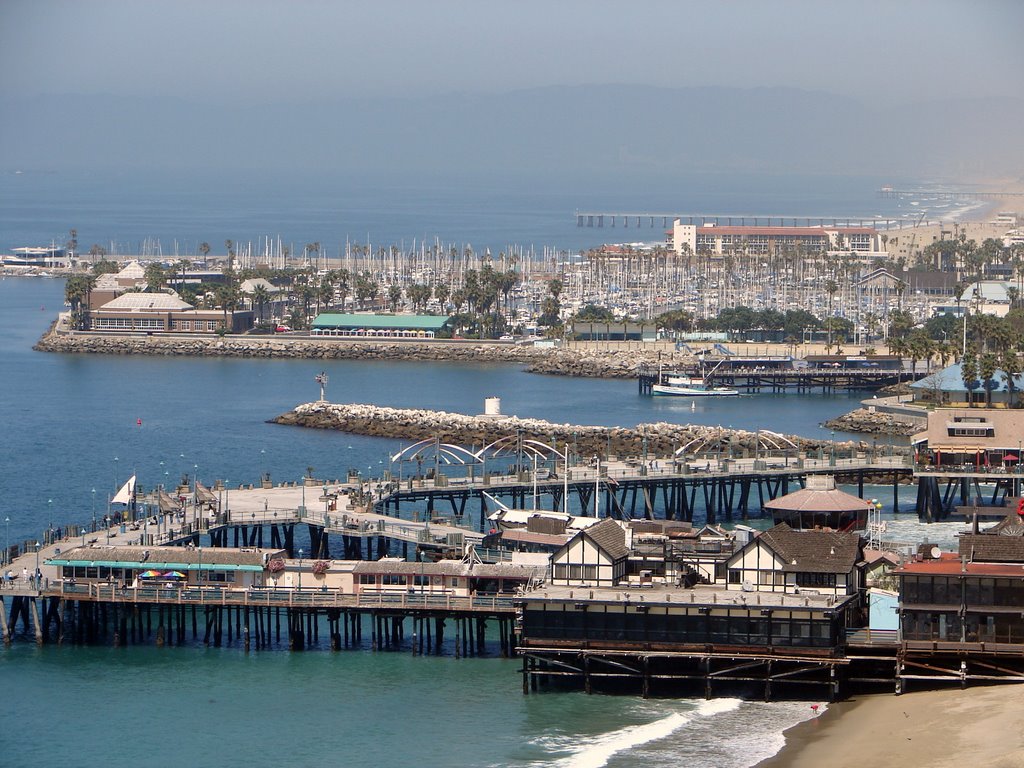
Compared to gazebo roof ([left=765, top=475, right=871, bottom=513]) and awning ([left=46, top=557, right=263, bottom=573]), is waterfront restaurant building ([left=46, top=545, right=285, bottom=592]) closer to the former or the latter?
awning ([left=46, top=557, right=263, bottom=573])

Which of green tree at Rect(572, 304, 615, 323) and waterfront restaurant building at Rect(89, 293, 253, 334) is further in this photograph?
waterfront restaurant building at Rect(89, 293, 253, 334)

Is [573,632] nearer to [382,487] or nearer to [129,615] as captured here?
[129,615]

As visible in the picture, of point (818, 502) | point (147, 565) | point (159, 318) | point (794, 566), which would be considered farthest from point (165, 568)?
point (159, 318)

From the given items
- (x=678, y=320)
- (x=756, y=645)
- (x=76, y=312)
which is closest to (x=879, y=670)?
(x=756, y=645)

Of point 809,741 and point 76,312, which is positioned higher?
point 76,312

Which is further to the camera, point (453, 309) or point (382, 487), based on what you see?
point (453, 309)

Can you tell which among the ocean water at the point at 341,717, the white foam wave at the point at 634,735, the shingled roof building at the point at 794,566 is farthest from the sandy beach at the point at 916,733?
the shingled roof building at the point at 794,566

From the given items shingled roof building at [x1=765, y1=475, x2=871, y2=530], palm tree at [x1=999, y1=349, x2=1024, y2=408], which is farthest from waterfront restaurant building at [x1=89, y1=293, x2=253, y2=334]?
shingled roof building at [x1=765, y1=475, x2=871, y2=530]
